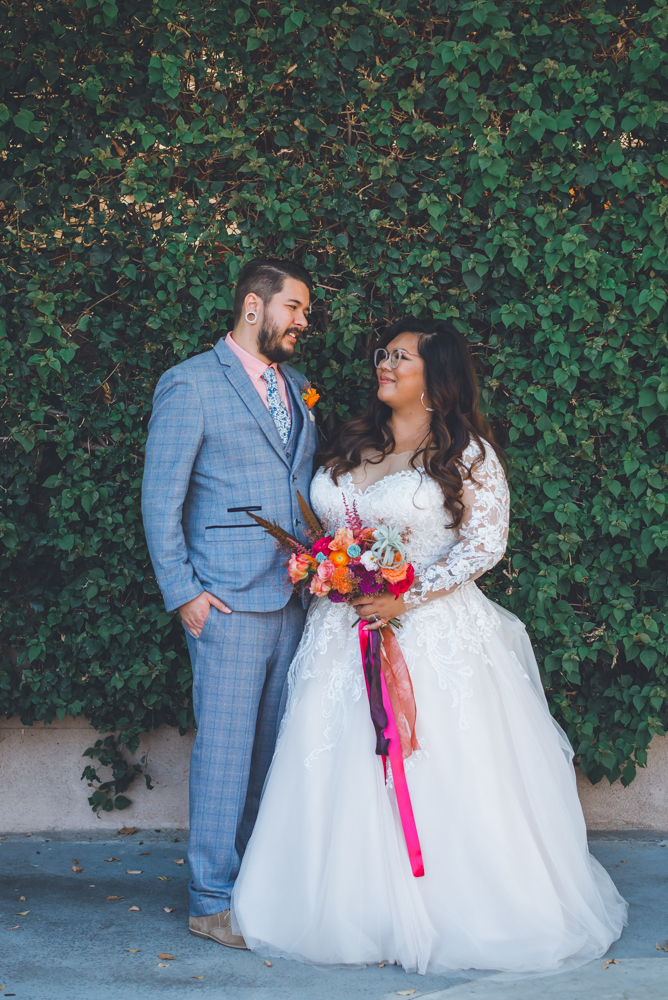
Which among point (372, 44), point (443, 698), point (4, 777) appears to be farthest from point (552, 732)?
point (372, 44)

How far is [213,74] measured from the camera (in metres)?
3.59

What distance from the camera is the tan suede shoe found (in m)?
2.91

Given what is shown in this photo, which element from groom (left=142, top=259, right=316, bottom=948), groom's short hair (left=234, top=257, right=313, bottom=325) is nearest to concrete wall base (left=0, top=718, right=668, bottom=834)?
groom (left=142, top=259, right=316, bottom=948)

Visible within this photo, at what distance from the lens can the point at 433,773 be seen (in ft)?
9.21

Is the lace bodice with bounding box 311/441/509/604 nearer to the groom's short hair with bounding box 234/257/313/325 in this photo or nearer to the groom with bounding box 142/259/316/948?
the groom with bounding box 142/259/316/948

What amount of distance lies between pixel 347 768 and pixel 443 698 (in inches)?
15.7

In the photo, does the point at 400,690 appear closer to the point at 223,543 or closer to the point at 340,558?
the point at 340,558

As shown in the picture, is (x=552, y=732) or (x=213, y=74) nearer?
(x=552, y=732)

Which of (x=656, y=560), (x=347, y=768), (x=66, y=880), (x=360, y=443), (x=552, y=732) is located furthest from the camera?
(x=656, y=560)

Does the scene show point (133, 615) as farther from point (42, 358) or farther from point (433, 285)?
point (433, 285)

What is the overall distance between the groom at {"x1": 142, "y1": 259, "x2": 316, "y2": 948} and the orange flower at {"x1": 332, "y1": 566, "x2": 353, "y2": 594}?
0.36m

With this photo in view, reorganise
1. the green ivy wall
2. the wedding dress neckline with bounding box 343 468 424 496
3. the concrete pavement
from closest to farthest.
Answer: the concrete pavement → the wedding dress neckline with bounding box 343 468 424 496 → the green ivy wall

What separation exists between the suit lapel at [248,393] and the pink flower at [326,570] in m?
0.53

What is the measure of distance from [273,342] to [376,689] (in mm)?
1295
